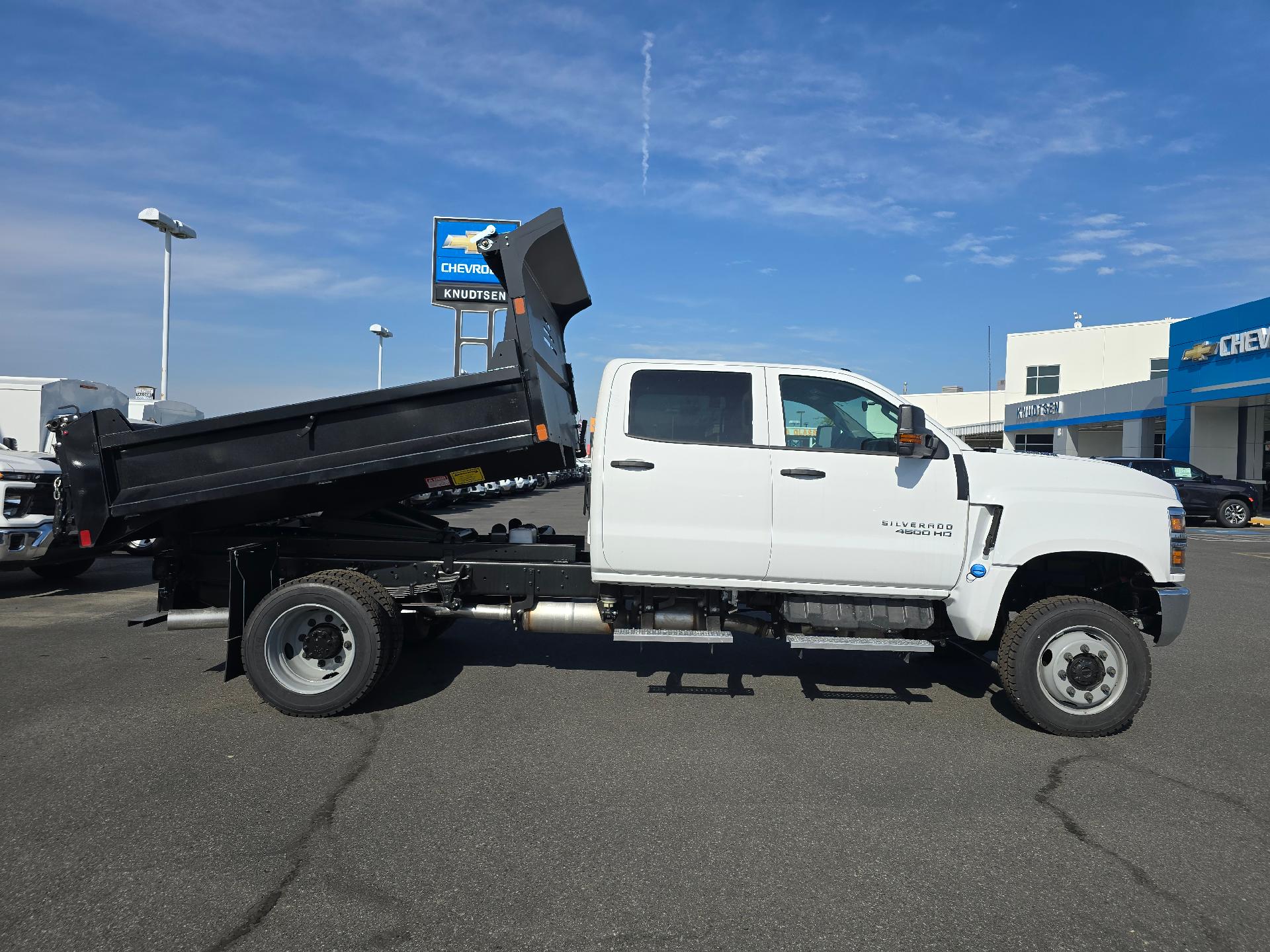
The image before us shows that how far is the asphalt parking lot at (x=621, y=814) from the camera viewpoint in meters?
3.17

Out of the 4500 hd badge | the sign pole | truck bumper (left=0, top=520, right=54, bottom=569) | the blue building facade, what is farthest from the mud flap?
the blue building facade

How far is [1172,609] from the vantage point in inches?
213

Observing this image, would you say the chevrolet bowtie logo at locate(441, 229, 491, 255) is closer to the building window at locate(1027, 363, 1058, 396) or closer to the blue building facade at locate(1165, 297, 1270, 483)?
the blue building facade at locate(1165, 297, 1270, 483)

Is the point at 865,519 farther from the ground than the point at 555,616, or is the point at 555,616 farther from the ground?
the point at 865,519

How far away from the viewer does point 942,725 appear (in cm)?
550

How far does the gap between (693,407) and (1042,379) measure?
4697 cm

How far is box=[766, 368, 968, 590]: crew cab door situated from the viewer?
5.46 m

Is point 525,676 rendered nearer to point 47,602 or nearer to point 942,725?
point 942,725

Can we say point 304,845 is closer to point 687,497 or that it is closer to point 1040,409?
point 687,497

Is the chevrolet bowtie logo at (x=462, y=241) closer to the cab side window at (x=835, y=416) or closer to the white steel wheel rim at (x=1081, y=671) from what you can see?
the cab side window at (x=835, y=416)

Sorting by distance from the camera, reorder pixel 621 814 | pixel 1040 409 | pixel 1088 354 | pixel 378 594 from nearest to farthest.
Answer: pixel 621 814, pixel 378 594, pixel 1040 409, pixel 1088 354

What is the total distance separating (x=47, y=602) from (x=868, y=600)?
8625mm

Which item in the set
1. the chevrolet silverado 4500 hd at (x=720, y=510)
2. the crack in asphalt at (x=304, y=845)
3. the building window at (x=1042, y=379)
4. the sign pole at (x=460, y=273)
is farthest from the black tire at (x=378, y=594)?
the building window at (x=1042, y=379)

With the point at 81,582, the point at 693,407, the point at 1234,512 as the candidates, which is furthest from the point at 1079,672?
the point at 1234,512
